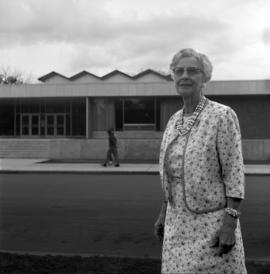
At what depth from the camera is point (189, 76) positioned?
265 cm

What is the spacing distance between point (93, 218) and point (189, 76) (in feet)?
20.2

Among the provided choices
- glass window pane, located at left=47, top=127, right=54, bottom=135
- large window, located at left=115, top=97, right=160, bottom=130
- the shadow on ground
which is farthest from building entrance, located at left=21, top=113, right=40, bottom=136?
the shadow on ground

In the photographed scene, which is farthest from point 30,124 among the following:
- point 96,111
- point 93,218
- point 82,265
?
point 82,265

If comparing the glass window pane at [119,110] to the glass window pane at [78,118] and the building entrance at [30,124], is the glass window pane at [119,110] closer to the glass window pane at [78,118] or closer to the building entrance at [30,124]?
the glass window pane at [78,118]

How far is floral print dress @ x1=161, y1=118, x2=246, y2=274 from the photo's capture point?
2.47m

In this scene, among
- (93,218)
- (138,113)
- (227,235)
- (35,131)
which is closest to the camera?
(227,235)

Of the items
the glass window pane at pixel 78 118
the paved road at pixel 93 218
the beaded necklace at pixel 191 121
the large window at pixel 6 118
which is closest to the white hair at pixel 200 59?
the beaded necklace at pixel 191 121

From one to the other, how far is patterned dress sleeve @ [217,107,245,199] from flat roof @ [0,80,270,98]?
2948cm

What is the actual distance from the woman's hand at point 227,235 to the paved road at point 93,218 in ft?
12.2

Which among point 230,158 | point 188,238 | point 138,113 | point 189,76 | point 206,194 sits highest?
point 138,113

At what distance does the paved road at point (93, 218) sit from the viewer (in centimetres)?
649

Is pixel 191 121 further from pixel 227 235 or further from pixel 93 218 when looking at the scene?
pixel 93 218

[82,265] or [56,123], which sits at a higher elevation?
[56,123]

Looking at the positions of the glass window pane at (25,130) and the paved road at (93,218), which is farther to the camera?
the glass window pane at (25,130)
